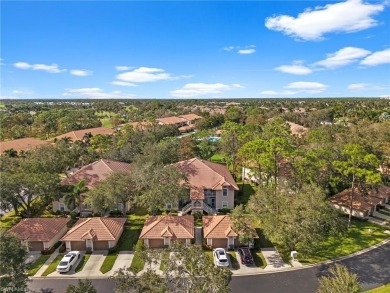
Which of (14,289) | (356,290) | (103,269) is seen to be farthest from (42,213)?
(356,290)

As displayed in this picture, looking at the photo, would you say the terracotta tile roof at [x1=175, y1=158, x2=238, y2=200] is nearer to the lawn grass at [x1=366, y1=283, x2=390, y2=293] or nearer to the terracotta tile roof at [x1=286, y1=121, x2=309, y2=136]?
the lawn grass at [x1=366, y1=283, x2=390, y2=293]

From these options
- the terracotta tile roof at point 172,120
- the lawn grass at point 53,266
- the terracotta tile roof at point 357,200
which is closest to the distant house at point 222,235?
the lawn grass at point 53,266

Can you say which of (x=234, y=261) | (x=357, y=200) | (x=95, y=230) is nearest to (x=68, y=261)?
(x=95, y=230)

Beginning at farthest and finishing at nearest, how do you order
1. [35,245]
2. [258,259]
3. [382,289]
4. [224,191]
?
[224,191] < [35,245] < [258,259] < [382,289]

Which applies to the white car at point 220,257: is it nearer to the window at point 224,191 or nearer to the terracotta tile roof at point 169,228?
the terracotta tile roof at point 169,228

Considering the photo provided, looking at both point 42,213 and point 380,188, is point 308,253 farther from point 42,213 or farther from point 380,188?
point 42,213

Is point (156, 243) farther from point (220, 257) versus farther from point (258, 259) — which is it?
point (258, 259)
